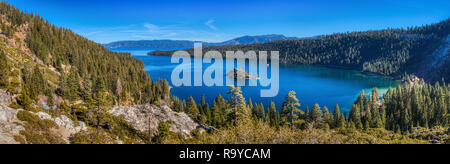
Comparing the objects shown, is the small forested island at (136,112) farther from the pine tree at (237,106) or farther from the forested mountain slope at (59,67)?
the forested mountain slope at (59,67)

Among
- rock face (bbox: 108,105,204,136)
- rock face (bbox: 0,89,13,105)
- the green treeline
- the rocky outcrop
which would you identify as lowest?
the green treeline

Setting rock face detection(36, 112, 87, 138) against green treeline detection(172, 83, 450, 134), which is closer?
rock face detection(36, 112, 87, 138)

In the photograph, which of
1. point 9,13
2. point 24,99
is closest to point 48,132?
point 24,99

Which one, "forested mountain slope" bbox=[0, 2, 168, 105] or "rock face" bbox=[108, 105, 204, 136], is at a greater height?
"forested mountain slope" bbox=[0, 2, 168, 105]

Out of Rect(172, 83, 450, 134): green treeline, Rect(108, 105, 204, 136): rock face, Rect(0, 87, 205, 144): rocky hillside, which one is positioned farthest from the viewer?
Rect(172, 83, 450, 134): green treeline

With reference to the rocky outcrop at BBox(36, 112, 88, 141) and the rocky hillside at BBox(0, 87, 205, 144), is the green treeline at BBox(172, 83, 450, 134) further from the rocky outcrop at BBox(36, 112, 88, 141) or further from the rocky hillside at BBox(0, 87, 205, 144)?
the rocky outcrop at BBox(36, 112, 88, 141)

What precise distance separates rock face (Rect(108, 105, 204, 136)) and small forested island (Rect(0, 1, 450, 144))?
0.65 ft

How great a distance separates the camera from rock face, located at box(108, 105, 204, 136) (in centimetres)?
4731

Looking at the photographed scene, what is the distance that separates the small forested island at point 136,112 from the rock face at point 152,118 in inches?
7.8

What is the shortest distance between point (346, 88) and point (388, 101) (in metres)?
60.1

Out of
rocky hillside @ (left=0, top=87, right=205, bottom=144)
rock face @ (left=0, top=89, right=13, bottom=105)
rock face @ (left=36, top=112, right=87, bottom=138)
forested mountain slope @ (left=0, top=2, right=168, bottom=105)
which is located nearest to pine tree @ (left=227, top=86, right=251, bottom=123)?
rocky hillside @ (left=0, top=87, right=205, bottom=144)
